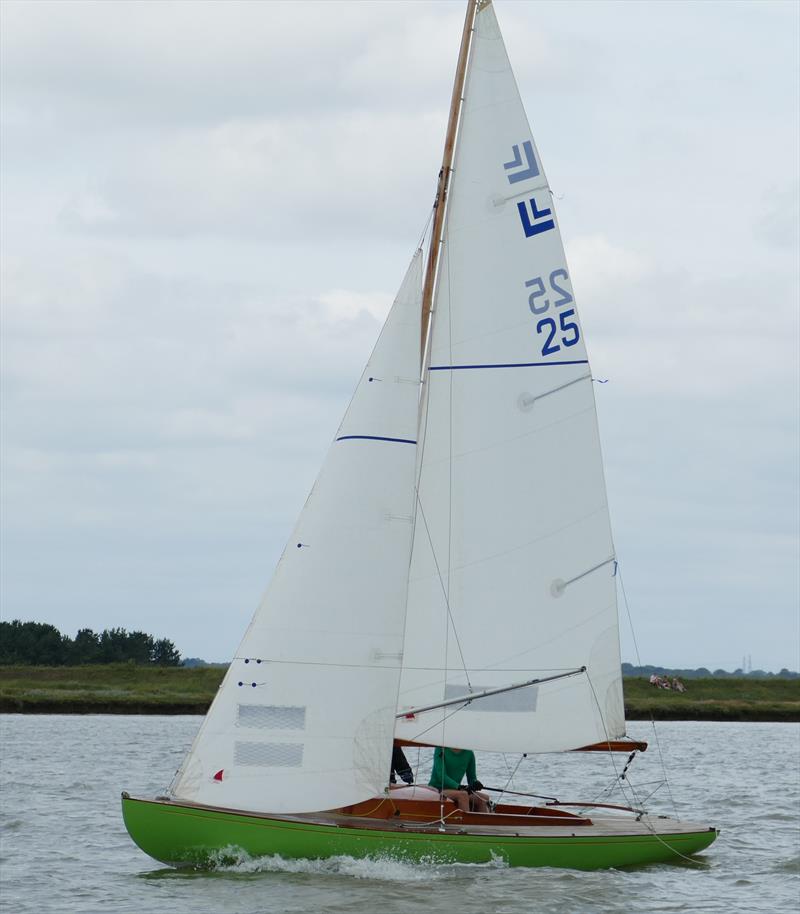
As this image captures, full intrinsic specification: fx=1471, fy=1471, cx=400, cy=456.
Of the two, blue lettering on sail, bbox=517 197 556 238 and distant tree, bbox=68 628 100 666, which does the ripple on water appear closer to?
blue lettering on sail, bbox=517 197 556 238

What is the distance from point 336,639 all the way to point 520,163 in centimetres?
710

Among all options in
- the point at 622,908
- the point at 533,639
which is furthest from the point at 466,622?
the point at 622,908

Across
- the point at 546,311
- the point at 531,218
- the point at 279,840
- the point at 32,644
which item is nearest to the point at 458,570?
the point at 546,311

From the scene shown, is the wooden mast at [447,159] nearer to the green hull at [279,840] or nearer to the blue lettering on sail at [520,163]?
the blue lettering on sail at [520,163]

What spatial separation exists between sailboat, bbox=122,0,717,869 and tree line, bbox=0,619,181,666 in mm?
77877

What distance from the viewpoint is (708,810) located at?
1277 inches

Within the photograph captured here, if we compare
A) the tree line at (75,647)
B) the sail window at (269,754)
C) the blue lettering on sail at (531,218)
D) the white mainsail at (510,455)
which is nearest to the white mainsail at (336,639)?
the sail window at (269,754)

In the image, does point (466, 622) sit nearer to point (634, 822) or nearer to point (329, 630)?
point (329, 630)

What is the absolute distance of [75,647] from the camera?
320ft

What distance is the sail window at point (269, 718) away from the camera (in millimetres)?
19547

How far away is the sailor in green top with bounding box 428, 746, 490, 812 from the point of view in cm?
2084

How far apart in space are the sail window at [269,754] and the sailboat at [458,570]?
0.09ft

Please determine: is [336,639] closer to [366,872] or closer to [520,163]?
[366,872]

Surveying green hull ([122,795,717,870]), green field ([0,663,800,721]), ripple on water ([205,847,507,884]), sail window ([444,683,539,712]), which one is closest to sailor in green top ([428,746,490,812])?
sail window ([444,683,539,712])
